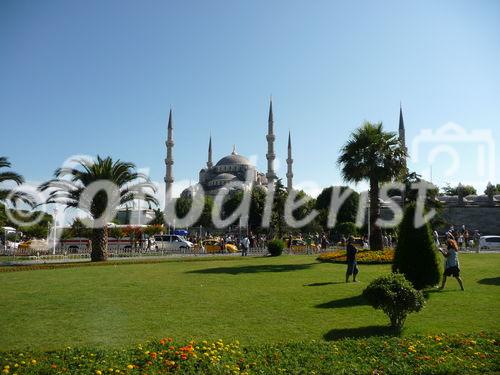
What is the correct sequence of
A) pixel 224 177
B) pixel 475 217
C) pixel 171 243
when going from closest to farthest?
pixel 171 243 → pixel 475 217 → pixel 224 177

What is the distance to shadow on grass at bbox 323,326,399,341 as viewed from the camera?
7004 mm

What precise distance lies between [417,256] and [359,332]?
12.8 ft

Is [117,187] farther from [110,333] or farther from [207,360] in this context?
[207,360]

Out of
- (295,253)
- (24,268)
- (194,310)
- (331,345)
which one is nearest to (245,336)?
A: (331,345)

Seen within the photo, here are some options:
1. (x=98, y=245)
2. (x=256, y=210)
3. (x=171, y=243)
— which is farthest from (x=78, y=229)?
(x=256, y=210)

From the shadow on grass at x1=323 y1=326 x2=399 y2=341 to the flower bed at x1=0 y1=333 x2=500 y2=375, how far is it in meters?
0.59

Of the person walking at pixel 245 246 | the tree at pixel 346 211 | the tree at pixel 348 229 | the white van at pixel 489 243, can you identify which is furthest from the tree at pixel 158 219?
the white van at pixel 489 243

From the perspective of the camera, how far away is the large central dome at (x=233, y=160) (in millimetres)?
99512

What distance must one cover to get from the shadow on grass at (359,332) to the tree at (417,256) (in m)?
3.18

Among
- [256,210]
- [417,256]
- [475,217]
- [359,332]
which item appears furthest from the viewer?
[475,217]

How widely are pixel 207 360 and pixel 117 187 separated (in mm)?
18538

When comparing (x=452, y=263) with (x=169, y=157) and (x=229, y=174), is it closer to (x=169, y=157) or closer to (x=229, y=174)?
(x=169, y=157)

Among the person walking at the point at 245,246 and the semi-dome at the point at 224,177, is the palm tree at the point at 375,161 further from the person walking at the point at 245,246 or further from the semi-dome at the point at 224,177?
the semi-dome at the point at 224,177

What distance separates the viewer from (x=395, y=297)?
7133 mm
